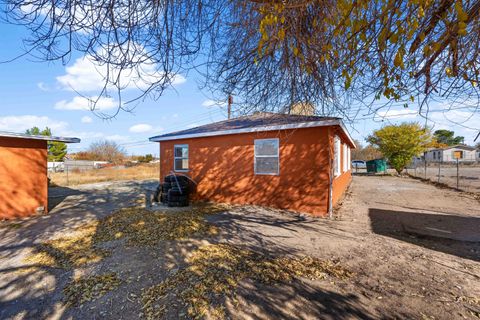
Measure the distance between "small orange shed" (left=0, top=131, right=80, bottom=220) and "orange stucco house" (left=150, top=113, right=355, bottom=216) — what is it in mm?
4855

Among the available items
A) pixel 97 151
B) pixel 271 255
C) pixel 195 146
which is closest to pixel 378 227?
pixel 271 255

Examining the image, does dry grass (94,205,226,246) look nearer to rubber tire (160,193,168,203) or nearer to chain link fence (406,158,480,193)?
rubber tire (160,193,168,203)

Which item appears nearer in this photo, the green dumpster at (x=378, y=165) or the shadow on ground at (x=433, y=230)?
the shadow on ground at (x=433, y=230)

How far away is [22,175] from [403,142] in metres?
24.6

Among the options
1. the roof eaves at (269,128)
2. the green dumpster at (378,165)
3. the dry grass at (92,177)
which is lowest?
the dry grass at (92,177)

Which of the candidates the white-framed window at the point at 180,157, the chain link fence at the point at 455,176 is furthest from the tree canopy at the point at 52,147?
the chain link fence at the point at 455,176

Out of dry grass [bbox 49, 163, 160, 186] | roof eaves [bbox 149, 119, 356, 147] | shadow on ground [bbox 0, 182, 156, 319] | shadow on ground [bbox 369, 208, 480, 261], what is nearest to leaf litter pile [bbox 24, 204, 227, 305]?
shadow on ground [bbox 0, 182, 156, 319]

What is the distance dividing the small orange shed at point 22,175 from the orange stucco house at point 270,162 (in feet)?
15.9

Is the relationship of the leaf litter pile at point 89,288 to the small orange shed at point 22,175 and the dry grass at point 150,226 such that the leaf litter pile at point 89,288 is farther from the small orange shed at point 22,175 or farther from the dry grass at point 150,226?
the small orange shed at point 22,175

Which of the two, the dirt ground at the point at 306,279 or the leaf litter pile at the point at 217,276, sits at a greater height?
the leaf litter pile at the point at 217,276

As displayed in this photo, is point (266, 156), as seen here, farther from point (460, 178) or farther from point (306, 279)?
point (460, 178)

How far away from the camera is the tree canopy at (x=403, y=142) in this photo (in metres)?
20.0

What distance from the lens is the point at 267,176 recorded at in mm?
8289

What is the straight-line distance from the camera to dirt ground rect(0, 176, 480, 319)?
2.64 meters
